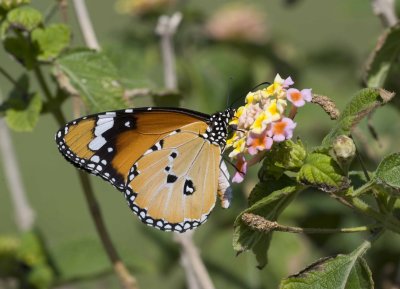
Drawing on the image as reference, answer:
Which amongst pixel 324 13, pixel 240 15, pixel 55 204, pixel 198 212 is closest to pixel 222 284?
pixel 198 212

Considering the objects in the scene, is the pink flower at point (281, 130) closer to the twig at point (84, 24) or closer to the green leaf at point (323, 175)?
the green leaf at point (323, 175)

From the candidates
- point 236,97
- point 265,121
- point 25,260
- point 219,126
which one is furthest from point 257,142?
point 236,97

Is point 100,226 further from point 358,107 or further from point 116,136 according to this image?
point 358,107

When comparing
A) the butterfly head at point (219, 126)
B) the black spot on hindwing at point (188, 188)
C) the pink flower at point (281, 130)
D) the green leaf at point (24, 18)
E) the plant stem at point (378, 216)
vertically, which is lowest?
the black spot on hindwing at point (188, 188)

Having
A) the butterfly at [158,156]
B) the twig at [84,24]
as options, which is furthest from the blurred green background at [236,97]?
the butterfly at [158,156]

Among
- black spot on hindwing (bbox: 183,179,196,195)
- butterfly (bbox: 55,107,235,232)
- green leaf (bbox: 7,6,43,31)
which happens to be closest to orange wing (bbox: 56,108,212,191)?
butterfly (bbox: 55,107,235,232)

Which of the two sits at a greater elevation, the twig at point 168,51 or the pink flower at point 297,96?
the pink flower at point 297,96
